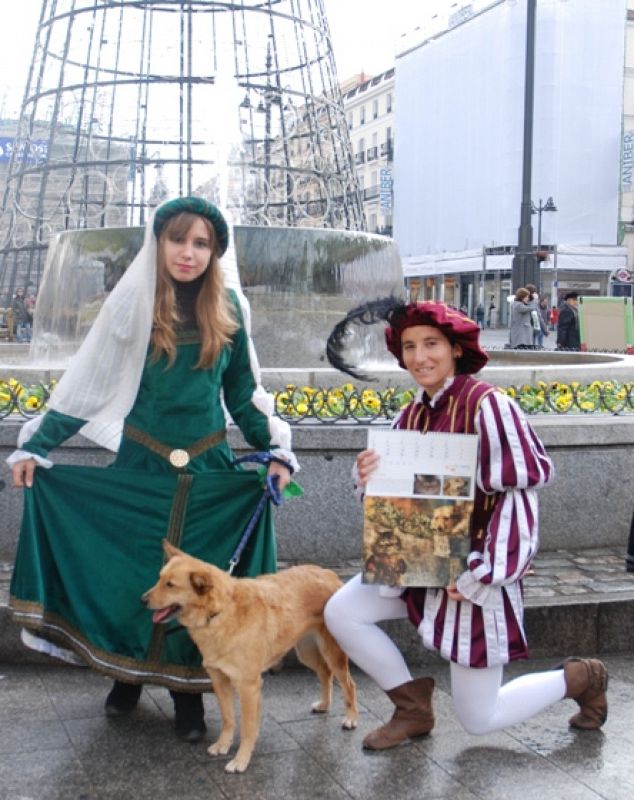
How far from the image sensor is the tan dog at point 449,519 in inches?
158

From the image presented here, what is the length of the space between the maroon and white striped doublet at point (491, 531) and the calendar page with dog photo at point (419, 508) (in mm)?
71

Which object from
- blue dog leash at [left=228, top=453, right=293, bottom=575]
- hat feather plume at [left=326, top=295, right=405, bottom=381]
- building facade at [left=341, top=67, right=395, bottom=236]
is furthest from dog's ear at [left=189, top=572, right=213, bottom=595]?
building facade at [left=341, top=67, right=395, bottom=236]

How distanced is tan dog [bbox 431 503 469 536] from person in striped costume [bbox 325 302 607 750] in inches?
4.2

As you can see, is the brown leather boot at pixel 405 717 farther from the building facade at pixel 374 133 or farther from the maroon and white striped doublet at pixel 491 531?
the building facade at pixel 374 133

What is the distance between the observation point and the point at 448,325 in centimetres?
407

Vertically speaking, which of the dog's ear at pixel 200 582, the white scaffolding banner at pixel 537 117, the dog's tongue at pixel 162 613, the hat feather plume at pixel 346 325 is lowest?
the dog's tongue at pixel 162 613

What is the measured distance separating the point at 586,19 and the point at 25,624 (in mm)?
55444

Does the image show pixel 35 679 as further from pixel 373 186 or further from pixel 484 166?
pixel 373 186

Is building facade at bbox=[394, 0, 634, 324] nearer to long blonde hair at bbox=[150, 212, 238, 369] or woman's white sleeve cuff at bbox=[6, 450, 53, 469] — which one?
long blonde hair at bbox=[150, 212, 238, 369]

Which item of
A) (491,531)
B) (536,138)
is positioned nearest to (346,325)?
(491,531)

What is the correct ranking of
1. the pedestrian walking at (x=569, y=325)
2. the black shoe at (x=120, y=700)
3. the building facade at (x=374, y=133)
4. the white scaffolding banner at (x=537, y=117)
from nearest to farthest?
1. the black shoe at (x=120, y=700)
2. the pedestrian walking at (x=569, y=325)
3. the white scaffolding banner at (x=537, y=117)
4. the building facade at (x=374, y=133)

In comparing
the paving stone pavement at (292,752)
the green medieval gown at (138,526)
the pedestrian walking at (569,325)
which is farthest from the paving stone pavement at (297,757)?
the pedestrian walking at (569,325)

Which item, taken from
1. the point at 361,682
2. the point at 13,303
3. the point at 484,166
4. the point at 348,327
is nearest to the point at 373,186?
the point at 484,166

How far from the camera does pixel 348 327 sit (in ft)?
34.7
